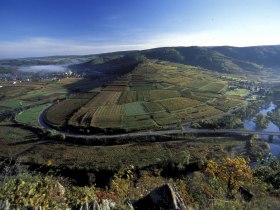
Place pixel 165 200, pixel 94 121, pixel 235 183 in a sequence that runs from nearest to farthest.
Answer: pixel 165 200, pixel 235 183, pixel 94 121

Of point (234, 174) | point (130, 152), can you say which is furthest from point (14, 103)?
point (234, 174)

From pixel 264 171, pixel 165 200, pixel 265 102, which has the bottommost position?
pixel 265 102

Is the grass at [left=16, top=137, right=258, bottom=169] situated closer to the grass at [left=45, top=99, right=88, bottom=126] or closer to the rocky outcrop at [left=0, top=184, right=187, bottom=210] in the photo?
the grass at [left=45, top=99, right=88, bottom=126]

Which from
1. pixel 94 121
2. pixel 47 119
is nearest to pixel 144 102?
pixel 94 121

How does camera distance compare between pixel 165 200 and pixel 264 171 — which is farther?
pixel 264 171

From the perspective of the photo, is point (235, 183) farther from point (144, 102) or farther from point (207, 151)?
point (144, 102)

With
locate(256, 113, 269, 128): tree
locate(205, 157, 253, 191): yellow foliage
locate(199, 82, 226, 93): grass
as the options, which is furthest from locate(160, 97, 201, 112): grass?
locate(205, 157, 253, 191): yellow foliage

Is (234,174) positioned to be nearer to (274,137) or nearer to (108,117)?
(274,137)
